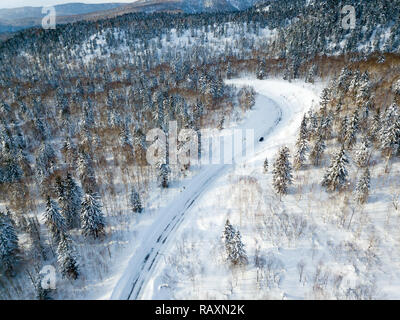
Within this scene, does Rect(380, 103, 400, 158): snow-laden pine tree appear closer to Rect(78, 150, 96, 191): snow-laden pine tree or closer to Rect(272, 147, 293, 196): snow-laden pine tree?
Rect(272, 147, 293, 196): snow-laden pine tree

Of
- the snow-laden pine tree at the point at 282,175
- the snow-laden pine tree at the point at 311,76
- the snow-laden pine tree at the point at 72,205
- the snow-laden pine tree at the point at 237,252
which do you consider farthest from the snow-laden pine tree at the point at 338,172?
the snow-laden pine tree at the point at 311,76

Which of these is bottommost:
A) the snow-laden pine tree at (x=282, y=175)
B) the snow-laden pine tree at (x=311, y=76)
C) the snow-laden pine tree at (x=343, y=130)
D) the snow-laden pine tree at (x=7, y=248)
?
the snow-laden pine tree at (x=7, y=248)

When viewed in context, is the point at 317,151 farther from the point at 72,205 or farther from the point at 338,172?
the point at 72,205

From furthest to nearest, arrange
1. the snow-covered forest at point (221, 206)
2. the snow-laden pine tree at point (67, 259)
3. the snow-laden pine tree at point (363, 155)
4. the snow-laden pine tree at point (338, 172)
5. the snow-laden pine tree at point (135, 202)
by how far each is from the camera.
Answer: the snow-laden pine tree at point (135, 202)
the snow-laden pine tree at point (363, 155)
the snow-laden pine tree at point (338, 172)
the snow-laden pine tree at point (67, 259)
the snow-covered forest at point (221, 206)

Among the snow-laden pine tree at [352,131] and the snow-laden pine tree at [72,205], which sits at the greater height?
the snow-laden pine tree at [352,131]

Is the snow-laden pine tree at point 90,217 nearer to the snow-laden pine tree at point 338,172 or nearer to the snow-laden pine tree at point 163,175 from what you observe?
the snow-laden pine tree at point 163,175

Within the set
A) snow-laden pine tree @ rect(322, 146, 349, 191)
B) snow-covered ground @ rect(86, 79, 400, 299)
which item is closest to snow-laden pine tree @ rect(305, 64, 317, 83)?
snow-covered ground @ rect(86, 79, 400, 299)

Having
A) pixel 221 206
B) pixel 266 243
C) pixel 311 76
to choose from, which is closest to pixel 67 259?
pixel 221 206
